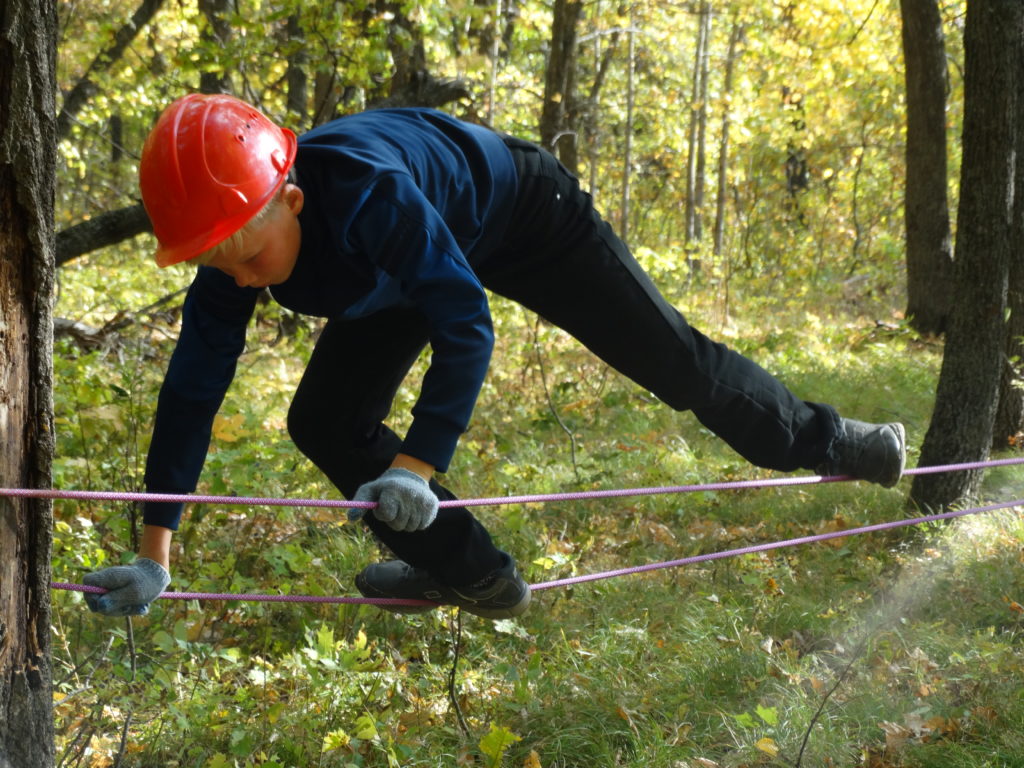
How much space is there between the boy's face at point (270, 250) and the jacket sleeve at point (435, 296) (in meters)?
0.19

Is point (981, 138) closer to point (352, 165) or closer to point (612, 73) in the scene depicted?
point (352, 165)

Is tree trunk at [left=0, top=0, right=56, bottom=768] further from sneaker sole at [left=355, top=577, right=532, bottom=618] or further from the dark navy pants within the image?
sneaker sole at [left=355, top=577, right=532, bottom=618]

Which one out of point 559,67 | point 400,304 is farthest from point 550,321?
point 559,67

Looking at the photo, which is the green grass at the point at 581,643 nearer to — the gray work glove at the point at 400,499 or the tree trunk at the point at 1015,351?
the tree trunk at the point at 1015,351

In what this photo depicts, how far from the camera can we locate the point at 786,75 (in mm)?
12438

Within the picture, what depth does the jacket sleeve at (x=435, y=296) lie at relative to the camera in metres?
2.04

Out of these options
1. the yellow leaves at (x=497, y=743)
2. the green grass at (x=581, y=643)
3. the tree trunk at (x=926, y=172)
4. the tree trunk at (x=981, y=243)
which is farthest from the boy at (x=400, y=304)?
the tree trunk at (x=926, y=172)

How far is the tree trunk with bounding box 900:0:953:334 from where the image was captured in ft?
26.5

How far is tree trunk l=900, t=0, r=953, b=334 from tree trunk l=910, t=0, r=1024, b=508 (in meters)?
4.22

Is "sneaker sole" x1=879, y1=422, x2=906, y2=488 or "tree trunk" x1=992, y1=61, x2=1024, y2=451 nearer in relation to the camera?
"sneaker sole" x1=879, y1=422, x2=906, y2=488

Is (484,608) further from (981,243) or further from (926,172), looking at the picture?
(926,172)

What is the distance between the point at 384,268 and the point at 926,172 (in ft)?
24.9

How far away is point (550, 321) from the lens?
9.18 feet

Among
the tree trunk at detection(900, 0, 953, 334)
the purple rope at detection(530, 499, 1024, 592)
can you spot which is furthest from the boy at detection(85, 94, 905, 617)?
the tree trunk at detection(900, 0, 953, 334)
